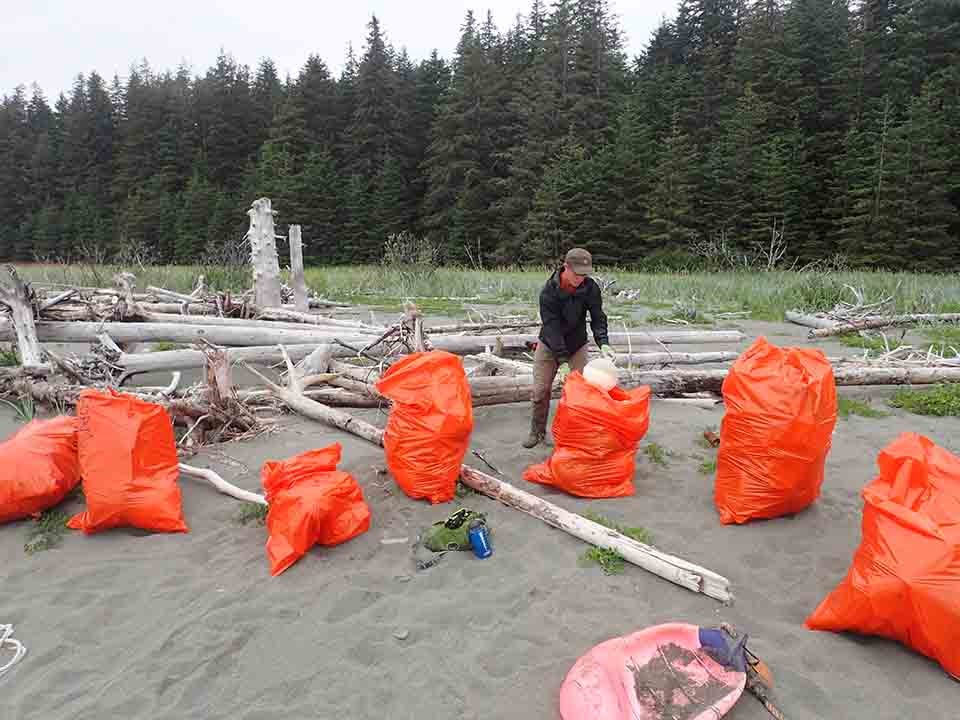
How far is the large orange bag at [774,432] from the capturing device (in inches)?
121

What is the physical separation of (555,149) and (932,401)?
30.6 m

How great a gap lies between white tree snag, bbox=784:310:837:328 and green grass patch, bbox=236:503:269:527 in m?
7.83

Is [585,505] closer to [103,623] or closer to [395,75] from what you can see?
[103,623]

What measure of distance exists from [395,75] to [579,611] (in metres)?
46.5

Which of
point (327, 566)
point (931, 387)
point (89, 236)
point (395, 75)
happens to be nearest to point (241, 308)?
point (327, 566)

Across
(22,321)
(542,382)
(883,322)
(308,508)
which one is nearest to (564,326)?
(542,382)

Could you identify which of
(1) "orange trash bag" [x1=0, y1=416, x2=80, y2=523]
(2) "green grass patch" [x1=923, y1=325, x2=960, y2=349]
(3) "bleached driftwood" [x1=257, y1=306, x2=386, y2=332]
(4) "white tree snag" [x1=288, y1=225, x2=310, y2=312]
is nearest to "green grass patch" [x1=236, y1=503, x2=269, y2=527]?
(1) "orange trash bag" [x1=0, y1=416, x2=80, y2=523]

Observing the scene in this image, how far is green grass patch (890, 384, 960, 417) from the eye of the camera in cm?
512

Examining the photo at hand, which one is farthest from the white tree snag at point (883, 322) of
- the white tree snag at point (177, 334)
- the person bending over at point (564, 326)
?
the white tree snag at point (177, 334)

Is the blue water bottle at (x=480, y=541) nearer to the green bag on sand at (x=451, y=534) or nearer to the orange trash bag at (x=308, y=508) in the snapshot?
the green bag on sand at (x=451, y=534)

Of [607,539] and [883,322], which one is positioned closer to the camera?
[607,539]

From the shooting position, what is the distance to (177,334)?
6617 millimetres

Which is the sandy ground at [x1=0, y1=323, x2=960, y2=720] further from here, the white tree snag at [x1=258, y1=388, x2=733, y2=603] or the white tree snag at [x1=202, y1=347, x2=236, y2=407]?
the white tree snag at [x1=202, y1=347, x2=236, y2=407]

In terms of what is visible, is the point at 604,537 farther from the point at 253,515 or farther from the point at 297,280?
the point at 297,280
